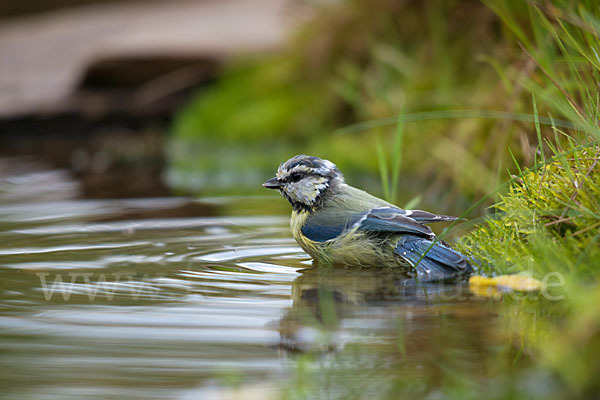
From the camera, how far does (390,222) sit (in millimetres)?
4531

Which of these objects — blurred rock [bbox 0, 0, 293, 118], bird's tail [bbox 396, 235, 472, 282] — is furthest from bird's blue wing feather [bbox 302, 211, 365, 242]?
blurred rock [bbox 0, 0, 293, 118]

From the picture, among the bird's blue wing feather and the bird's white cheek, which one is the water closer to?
the bird's blue wing feather

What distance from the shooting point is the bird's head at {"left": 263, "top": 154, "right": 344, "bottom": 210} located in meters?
5.03

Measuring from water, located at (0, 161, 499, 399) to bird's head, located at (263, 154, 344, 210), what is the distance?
356 mm

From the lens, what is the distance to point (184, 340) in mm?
3326

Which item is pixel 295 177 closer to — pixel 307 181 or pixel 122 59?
pixel 307 181

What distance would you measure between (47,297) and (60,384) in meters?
1.28

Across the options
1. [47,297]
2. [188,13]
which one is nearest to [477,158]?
[47,297]

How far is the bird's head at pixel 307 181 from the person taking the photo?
16.5 feet

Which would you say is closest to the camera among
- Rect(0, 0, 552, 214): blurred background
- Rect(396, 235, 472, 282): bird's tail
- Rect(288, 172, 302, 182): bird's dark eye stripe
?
Rect(396, 235, 472, 282): bird's tail

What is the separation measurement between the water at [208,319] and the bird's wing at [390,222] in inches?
9.8

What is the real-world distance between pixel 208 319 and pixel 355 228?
131cm

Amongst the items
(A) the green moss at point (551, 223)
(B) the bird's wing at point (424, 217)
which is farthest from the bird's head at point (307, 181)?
(A) the green moss at point (551, 223)

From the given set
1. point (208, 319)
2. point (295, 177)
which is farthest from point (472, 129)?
point (208, 319)
